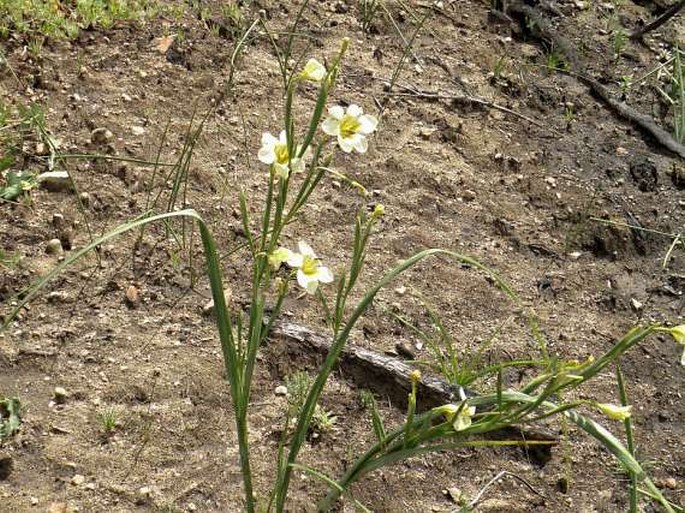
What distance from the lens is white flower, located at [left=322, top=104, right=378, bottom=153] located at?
1530 millimetres

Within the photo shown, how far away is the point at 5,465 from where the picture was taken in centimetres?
195

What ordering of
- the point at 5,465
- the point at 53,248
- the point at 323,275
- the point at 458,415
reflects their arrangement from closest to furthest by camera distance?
1. the point at 458,415
2. the point at 323,275
3. the point at 5,465
4. the point at 53,248

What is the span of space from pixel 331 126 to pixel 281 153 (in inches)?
4.2

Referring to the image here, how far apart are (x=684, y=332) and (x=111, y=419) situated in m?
1.31

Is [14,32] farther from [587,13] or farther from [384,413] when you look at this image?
[587,13]

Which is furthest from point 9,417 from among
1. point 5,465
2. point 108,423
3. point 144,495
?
point 144,495

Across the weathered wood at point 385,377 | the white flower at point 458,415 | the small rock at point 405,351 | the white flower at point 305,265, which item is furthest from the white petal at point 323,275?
the small rock at point 405,351

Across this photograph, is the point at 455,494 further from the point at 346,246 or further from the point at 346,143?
the point at 346,143

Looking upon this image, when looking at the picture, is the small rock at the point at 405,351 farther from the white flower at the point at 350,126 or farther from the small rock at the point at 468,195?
the white flower at the point at 350,126

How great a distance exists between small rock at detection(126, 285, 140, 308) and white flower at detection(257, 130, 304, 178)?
1.03m

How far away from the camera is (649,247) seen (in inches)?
120

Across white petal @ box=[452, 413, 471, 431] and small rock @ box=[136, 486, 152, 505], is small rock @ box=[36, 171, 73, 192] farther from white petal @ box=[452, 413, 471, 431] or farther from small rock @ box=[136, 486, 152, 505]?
white petal @ box=[452, 413, 471, 431]

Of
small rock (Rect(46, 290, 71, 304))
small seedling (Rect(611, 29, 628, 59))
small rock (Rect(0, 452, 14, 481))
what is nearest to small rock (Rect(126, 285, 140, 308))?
small rock (Rect(46, 290, 71, 304))

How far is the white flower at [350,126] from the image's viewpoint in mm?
1530
